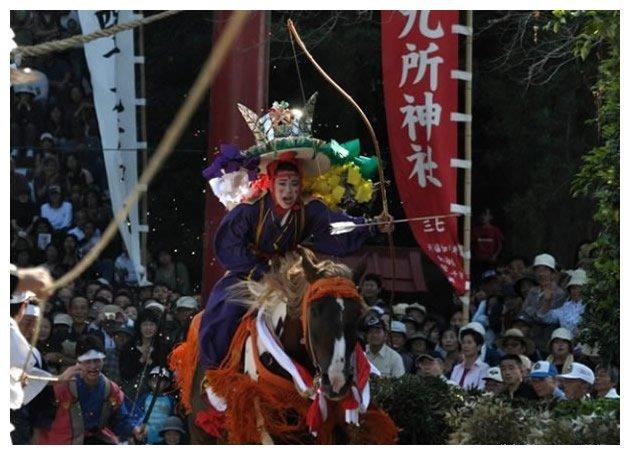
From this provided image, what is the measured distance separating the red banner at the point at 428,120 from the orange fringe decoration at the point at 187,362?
2.93 meters

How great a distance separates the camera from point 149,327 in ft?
39.9

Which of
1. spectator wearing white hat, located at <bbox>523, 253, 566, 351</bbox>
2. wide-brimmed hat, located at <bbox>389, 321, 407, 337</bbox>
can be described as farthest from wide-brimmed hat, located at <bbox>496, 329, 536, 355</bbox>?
wide-brimmed hat, located at <bbox>389, 321, 407, 337</bbox>

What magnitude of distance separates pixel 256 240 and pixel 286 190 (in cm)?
32

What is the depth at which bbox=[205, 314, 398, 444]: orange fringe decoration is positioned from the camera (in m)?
9.09

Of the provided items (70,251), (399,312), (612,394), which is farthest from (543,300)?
(70,251)

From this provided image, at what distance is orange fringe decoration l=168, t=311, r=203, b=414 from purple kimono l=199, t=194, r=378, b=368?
14 cm

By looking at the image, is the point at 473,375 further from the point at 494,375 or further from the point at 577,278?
the point at 577,278

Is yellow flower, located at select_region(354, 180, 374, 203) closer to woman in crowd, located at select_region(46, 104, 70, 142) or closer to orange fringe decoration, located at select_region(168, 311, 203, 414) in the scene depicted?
orange fringe decoration, located at select_region(168, 311, 203, 414)

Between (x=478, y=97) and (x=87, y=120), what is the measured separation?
3.28 metres

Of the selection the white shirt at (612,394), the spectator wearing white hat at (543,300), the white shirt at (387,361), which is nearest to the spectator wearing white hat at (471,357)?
the white shirt at (387,361)

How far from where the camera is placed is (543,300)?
11867 mm

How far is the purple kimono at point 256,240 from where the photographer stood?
9.71 metres

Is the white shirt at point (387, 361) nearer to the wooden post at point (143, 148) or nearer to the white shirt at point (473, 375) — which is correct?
the white shirt at point (473, 375)
